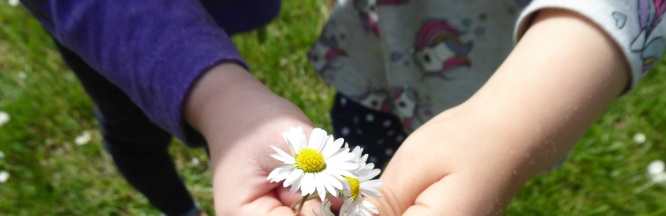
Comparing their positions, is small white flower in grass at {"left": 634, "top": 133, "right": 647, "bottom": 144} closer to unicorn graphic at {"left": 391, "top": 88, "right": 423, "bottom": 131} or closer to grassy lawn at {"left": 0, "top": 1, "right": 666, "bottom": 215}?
grassy lawn at {"left": 0, "top": 1, "right": 666, "bottom": 215}

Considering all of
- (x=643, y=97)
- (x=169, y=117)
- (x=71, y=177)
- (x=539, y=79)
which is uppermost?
(x=539, y=79)

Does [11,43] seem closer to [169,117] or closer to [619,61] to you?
[169,117]

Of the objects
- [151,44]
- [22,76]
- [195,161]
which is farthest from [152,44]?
[22,76]

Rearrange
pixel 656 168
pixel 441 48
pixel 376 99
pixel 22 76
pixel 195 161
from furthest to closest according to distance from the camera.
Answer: pixel 22 76, pixel 195 161, pixel 656 168, pixel 376 99, pixel 441 48

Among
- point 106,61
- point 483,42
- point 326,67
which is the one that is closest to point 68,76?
point 326,67

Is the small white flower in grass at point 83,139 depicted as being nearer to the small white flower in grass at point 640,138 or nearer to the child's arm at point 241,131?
the child's arm at point 241,131

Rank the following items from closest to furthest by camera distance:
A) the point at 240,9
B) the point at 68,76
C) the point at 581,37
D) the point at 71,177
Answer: the point at 581,37 < the point at 240,9 < the point at 71,177 < the point at 68,76

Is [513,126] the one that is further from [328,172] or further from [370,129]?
[370,129]
